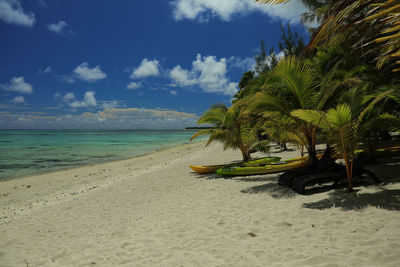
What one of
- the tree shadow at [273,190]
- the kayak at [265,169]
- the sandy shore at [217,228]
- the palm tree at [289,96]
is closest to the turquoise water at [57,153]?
the sandy shore at [217,228]

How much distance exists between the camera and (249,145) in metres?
A: 10.4

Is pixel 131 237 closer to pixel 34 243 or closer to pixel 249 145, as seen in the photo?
pixel 34 243

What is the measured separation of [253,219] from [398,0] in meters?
3.48

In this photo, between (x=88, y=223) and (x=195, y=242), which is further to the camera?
(x=88, y=223)

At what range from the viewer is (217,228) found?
13.3 ft

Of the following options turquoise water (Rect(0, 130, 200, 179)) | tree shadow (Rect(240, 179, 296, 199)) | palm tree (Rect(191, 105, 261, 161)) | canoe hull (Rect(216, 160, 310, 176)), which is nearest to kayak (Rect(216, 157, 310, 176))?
canoe hull (Rect(216, 160, 310, 176))

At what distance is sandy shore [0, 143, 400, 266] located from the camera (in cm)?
305

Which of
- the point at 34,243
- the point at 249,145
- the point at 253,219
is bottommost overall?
the point at 34,243

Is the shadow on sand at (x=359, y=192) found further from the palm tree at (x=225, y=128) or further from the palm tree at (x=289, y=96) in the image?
the palm tree at (x=225, y=128)

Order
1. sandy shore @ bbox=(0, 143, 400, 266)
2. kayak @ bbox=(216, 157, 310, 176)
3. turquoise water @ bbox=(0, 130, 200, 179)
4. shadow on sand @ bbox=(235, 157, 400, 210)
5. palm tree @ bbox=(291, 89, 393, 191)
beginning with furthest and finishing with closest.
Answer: turquoise water @ bbox=(0, 130, 200, 179) → kayak @ bbox=(216, 157, 310, 176) → palm tree @ bbox=(291, 89, 393, 191) → shadow on sand @ bbox=(235, 157, 400, 210) → sandy shore @ bbox=(0, 143, 400, 266)

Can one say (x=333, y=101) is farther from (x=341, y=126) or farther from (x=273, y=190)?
(x=273, y=190)

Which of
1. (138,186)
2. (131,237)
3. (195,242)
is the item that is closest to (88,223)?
(131,237)

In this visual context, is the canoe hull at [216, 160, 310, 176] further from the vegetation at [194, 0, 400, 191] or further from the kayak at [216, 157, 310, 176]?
the vegetation at [194, 0, 400, 191]

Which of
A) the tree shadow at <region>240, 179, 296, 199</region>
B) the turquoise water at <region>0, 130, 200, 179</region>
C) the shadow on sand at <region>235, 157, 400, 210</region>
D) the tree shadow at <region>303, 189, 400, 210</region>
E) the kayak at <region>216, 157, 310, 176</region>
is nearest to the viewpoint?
the tree shadow at <region>303, 189, 400, 210</region>
